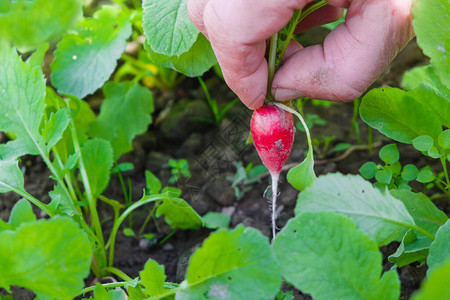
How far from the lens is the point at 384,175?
0.99 metres

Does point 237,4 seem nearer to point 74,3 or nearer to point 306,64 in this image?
point 306,64

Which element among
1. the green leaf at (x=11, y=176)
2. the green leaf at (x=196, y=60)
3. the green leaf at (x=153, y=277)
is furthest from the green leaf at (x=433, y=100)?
the green leaf at (x=11, y=176)

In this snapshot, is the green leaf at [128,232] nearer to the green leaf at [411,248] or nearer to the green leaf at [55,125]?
the green leaf at [55,125]

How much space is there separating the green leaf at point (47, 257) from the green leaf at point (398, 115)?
0.65m

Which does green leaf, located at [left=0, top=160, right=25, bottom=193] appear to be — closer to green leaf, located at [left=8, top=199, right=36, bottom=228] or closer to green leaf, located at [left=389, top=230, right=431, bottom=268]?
green leaf, located at [left=8, top=199, right=36, bottom=228]

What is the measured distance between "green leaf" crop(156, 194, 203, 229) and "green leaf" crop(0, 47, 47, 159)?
316 mm

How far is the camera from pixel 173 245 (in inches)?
50.0

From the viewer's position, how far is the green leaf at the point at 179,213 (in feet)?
3.57

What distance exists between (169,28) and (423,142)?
0.61m

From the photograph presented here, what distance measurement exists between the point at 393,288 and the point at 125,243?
0.79 meters

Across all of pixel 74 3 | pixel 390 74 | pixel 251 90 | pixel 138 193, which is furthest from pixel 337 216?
pixel 390 74

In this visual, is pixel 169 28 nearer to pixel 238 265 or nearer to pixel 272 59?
pixel 272 59

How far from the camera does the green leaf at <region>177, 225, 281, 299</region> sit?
0.72 m

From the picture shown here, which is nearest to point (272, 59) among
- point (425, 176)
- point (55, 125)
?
point (425, 176)
